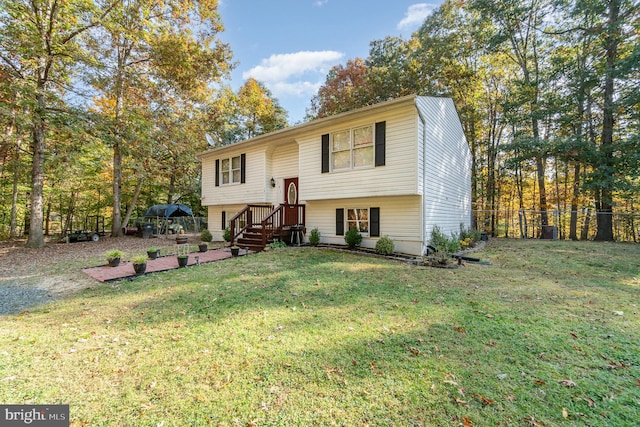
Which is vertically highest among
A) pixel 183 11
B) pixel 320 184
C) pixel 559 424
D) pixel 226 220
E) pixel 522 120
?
pixel 183 11

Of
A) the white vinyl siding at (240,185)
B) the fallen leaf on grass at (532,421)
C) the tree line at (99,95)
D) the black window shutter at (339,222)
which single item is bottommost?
the fallen leaf on grass at (532,421)

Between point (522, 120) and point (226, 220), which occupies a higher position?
point (522, 120)

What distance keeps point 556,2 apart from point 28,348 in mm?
23335

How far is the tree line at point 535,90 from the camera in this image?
1280 cm

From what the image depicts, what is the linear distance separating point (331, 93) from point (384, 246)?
58.1 ft

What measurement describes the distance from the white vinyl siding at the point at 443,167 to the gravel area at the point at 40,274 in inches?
384

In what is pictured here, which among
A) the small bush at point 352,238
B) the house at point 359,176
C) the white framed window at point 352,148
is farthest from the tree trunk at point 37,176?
the small bush at point 352,238

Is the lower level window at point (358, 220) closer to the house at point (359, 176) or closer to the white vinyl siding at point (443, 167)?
the house at point (359, 176)

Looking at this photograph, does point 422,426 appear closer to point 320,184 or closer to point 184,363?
point 184,363

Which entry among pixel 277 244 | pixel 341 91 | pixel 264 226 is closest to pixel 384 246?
pixel 277 244

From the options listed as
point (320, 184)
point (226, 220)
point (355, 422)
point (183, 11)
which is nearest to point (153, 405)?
point (355, 422)

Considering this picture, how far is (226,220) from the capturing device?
14.3 metres

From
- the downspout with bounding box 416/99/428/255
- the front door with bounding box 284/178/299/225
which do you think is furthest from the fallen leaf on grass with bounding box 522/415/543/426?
the front door with bounding box 284/178/299/225

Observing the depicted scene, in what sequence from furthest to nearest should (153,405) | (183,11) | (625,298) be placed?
(183,11), (625,298), (153,405)
